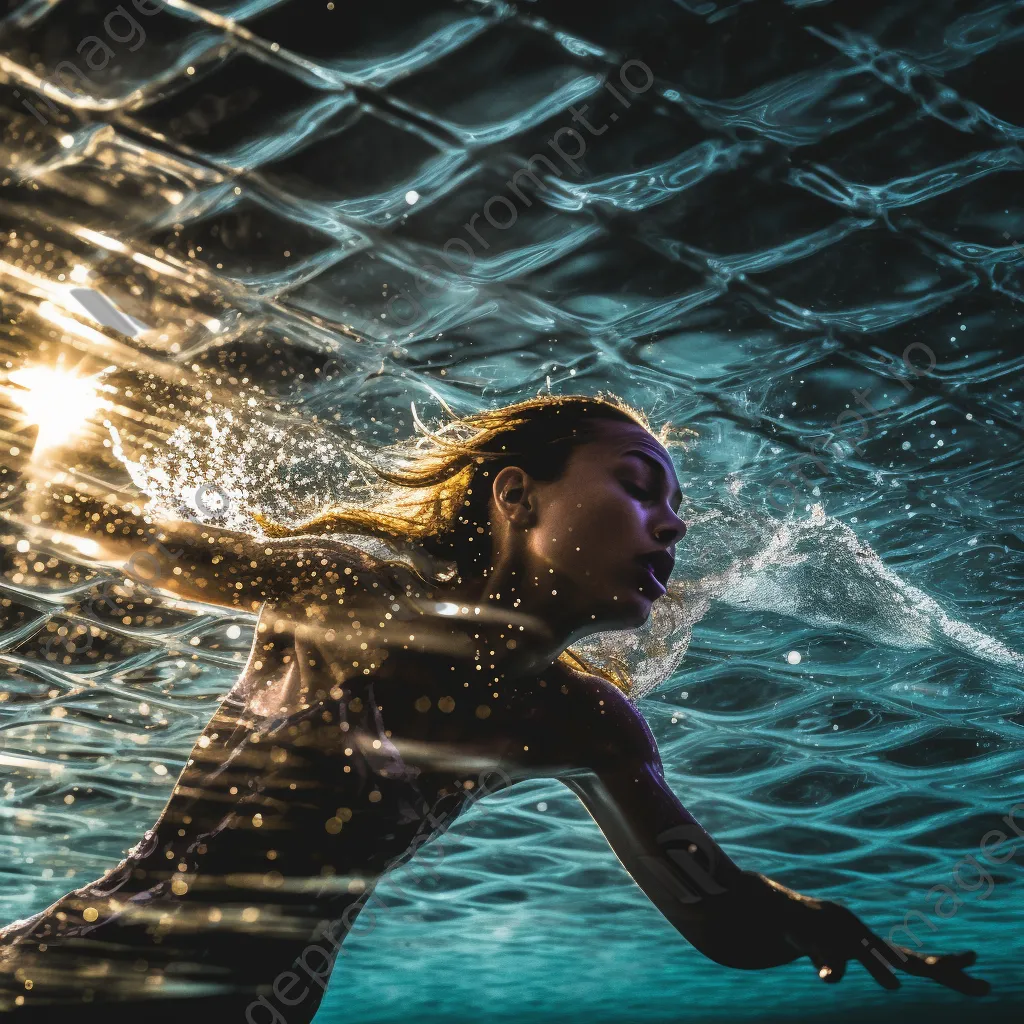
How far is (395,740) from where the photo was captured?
246 cm

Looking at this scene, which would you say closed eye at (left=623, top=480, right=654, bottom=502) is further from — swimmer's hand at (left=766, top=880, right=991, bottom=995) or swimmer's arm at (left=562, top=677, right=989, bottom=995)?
swimmer's hand at (left=766, top=880, right=991, bottom=995)

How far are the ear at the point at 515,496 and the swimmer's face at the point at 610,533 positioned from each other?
4 cm

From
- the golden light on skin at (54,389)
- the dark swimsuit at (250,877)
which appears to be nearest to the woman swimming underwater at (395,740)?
the dark swimsuit at (250,877)

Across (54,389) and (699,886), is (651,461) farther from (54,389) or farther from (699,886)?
(54,389)

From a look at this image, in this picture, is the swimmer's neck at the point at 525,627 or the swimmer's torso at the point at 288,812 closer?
the swimmer's torso at the point at 288,812

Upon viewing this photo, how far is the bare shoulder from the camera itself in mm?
2836

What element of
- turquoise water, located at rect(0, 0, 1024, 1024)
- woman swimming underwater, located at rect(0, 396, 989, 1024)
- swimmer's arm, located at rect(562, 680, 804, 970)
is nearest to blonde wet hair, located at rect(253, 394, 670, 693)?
woman swimming underwater, located at rect(0, 396, 989, 1024)

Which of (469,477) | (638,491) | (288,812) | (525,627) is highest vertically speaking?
(469,477)

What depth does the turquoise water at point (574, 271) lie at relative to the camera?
312cm

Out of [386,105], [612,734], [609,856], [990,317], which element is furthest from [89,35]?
[609,856]

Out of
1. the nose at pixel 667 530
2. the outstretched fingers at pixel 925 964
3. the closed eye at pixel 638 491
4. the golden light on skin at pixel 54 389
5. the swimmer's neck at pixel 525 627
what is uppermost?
the golden light on skin at pixel 54 389

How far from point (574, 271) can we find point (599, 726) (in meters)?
2.15

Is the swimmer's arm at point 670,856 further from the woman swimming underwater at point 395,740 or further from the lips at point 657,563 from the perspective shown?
the lips at point 657,563

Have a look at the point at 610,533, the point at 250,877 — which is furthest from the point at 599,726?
the point at 250,877
